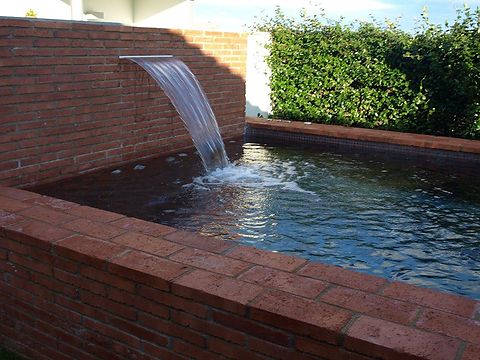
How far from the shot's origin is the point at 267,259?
8.27ft

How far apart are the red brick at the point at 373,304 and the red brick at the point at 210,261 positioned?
45 cm

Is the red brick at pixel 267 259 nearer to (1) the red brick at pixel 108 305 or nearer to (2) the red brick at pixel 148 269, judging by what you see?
(2) the red brick at pixel 148 269

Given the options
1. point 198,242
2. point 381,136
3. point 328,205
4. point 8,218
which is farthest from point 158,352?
point 381,136

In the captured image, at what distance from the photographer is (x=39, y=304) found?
111 inches

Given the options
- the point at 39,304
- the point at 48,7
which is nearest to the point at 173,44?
the point at 39,304

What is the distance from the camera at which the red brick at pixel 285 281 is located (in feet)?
7.12

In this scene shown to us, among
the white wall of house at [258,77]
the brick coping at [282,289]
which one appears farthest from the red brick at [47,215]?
the white wall of house at [258,77]

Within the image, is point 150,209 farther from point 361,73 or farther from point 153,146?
point 361,73

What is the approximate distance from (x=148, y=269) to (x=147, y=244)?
0.35m

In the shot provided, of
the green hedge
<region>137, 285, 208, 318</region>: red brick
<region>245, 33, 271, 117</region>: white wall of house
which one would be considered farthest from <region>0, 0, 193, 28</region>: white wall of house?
<region>137, 285, 208, 318</region>: red brick

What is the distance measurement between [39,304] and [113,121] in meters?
3.18

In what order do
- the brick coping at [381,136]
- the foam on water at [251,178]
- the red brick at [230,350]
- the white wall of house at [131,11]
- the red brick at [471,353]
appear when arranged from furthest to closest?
the white wall of house at [131,11] < the brick coping at [381,136] < the foam on water at [251,178] < the red brick at [230,350] < the red brick at [471,353]

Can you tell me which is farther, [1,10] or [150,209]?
[1,10]

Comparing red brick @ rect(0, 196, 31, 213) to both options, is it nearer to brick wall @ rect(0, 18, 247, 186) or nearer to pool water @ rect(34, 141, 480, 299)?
pool water @ rect(34, 141, 480, 299)
